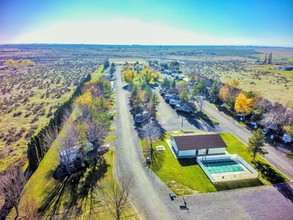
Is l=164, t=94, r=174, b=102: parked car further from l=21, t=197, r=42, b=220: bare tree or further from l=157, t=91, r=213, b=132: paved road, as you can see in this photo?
l=21, t=197, r=42, b=220: bare tree

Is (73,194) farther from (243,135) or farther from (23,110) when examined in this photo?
(23,110)

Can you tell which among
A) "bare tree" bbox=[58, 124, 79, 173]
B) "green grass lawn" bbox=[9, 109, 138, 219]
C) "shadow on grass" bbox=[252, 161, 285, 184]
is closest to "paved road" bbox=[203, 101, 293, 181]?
"shadow on grass" bbox=[252, 161, 285, 184]

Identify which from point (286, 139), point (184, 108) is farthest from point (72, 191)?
point (286, 139)

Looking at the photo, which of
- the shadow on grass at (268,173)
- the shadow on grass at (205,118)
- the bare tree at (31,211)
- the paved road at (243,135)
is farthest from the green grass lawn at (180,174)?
the shadow on grass at (205,118)

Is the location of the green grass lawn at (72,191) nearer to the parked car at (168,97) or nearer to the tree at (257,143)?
the tree at (257,143)

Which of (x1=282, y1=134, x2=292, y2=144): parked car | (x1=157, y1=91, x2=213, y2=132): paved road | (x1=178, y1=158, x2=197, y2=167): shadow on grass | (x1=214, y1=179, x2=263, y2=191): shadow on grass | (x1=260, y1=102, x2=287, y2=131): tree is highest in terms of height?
(x1=260, y1=102, x2=287, y2=131): tree

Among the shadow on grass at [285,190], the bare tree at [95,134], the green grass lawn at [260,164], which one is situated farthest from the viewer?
the bare tree at [95,134]
